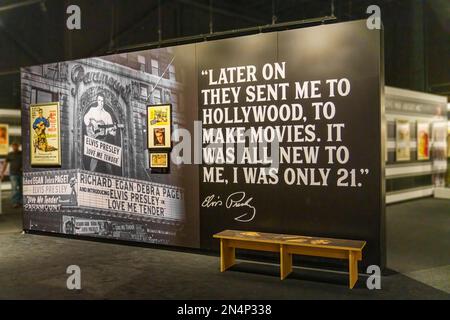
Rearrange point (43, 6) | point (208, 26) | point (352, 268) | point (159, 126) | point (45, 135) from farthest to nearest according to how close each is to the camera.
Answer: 1. point (208, 26)
2. point (43, 6)
3. point (45, 135)
4. point (159, 126)
5. point (352, 268)

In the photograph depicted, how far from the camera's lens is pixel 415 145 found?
452 inches

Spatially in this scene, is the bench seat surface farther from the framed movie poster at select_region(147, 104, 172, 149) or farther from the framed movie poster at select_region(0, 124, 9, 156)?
the framed movie poster at select_region(0, 124, 9, 156)

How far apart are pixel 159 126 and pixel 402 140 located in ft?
22.7

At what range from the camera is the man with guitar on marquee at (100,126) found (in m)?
6.83

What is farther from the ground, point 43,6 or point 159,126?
point 43,6

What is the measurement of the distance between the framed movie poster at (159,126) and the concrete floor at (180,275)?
4.73 feet

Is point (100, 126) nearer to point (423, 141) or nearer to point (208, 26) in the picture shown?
point (208, 26)

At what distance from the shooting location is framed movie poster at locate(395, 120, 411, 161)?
10.9 metres

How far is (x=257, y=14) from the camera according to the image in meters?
12.8

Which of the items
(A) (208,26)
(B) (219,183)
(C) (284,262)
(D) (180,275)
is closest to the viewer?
(C) (284,262)

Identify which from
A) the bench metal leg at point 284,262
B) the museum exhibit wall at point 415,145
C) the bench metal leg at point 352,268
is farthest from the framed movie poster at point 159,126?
the museum exhibit wall at point 415,145

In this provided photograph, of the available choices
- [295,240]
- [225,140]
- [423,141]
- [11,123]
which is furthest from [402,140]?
[11,123]
